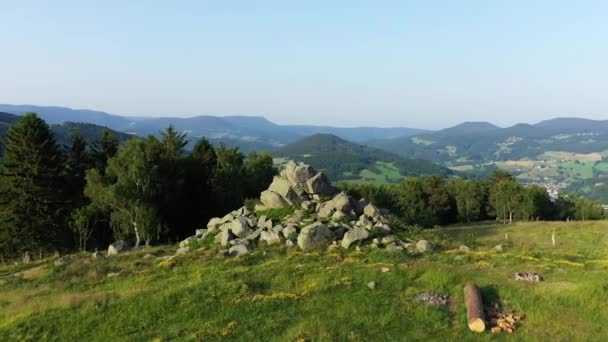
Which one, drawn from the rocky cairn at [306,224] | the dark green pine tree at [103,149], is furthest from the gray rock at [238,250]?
the dark green pine tree at [103,149]

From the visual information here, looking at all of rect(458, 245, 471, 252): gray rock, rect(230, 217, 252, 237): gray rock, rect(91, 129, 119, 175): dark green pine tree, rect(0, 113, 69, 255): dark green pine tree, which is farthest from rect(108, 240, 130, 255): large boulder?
rect(458, 245, 471, 252): gray rock

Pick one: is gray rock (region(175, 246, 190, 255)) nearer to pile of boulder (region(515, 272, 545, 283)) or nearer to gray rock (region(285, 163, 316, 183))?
gray rock (region(285, 163, 316, 183))

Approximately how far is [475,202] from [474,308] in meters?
100.0

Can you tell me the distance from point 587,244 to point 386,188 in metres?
65.9

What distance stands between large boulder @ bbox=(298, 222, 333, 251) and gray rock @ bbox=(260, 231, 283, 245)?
2.02 m

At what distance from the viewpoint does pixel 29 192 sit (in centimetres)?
5309

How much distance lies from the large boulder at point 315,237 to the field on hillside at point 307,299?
2339mm

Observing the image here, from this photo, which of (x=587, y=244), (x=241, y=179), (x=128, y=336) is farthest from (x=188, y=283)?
(x=587, y=244)

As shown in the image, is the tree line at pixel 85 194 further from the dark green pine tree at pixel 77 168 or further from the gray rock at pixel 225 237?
the gray rock at pixel 225 237

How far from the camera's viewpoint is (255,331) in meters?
20.0

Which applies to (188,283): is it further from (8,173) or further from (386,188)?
(386,188)

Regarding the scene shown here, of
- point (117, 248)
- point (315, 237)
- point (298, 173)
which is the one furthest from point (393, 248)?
point (117, 248)

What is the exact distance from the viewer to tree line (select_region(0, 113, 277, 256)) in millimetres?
50344

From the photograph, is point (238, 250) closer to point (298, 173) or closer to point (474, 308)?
point (298, 173)
